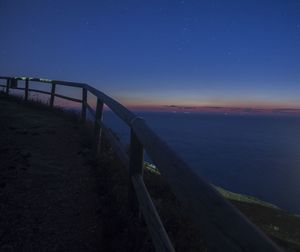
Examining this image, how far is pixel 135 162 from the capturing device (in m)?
3.66

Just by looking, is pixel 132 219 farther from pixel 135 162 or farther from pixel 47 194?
pixel 47 194

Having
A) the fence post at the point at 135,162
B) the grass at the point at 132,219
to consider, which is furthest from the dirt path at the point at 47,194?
the fence post at the point at 135,162

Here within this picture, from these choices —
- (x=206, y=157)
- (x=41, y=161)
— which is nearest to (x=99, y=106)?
(x=41, y=161)

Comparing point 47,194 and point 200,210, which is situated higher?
point 200,210

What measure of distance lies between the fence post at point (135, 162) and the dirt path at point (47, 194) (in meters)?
0.56

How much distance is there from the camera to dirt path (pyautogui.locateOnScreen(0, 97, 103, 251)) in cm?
374

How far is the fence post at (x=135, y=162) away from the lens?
11.7ft

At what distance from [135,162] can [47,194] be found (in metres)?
2.11

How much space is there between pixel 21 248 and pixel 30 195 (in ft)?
4.77

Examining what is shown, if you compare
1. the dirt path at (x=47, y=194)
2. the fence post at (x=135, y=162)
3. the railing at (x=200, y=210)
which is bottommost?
the dirt path at (x=47, y=194)

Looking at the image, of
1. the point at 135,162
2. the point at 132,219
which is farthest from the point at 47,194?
the point at 135,162

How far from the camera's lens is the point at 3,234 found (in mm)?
3750

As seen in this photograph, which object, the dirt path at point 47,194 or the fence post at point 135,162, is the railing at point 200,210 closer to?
the fence post at point 135,162

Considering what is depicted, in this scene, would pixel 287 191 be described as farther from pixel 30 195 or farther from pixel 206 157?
pixel 30 195
